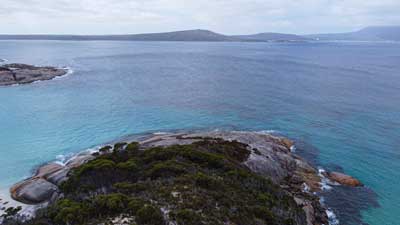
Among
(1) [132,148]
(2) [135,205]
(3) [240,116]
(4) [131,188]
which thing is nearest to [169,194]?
(2) [135,205]

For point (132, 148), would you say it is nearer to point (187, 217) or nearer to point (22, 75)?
point (187, 217)

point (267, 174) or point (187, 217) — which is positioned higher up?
point (187, 217)

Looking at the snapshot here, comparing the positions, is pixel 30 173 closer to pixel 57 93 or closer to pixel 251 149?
pixel 251 149

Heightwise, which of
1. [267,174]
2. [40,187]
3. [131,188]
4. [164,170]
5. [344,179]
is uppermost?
[131,188]

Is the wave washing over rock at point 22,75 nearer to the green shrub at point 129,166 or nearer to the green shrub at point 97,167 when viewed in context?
the green shrub at point 97,167

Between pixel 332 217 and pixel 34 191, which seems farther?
pixel 34 191

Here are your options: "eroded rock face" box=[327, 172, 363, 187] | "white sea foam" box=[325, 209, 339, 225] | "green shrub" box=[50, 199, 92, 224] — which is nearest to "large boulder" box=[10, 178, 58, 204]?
"green shrub" box=[50, 199, 92, 224]

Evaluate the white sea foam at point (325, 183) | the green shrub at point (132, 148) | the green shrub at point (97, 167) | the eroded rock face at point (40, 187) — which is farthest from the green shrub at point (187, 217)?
the white sea foam at point (325, 183)

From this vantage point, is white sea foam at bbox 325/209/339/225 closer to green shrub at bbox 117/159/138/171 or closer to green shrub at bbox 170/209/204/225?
green shrub at bbox 170/209/204/225

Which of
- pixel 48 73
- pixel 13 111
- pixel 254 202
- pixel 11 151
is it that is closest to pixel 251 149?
pixel 254 202
